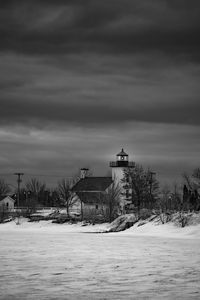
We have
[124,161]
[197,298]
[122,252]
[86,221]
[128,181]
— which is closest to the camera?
[197,298]

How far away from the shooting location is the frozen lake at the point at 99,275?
43.2 ft

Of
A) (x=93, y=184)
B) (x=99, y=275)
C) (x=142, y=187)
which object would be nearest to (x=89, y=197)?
(x=93, y=184)

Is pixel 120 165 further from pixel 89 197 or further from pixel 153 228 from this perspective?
pixel 153 228

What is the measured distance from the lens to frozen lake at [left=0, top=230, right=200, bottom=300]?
519 inches

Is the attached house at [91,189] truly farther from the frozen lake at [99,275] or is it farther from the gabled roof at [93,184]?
the frozen lake at [99,275]

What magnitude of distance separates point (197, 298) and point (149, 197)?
8383 cm

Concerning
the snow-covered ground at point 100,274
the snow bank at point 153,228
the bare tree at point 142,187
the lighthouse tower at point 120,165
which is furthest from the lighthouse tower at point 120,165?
the snow-covered ground at point 100,274

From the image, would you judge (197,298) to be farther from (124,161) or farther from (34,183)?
(34,183)

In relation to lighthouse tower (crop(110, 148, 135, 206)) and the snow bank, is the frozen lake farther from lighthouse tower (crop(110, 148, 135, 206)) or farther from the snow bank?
lighthouse tower (crop(110, 148, 135, 206))

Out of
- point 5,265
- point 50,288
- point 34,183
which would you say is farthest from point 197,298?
point 34,183

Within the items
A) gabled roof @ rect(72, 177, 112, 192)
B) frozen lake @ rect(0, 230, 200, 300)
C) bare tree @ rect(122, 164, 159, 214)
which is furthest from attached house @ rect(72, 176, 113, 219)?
frozen lake @ rect(0, 230, 200, 300)

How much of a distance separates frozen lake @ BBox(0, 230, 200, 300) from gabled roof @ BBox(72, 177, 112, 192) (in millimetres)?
93395

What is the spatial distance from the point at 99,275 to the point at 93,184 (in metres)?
104

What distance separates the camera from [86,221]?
7212 cm
